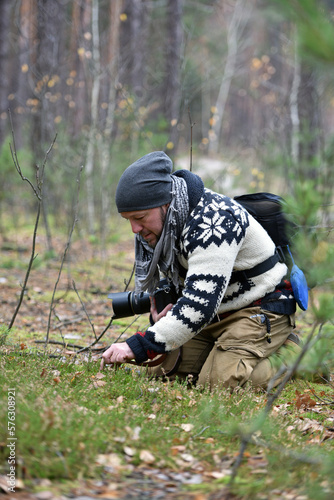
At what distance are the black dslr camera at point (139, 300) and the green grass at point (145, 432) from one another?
65 cm

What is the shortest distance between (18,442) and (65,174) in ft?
29.9

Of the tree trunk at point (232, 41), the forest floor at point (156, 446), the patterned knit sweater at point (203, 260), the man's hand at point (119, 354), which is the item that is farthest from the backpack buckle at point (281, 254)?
the tree trunk at point (232, 41)

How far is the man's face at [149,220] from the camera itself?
3.32 m

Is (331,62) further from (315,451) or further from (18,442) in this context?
(18,442)

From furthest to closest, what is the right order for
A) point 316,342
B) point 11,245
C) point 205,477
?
point 11,245 → point 205,477 → point 316,342

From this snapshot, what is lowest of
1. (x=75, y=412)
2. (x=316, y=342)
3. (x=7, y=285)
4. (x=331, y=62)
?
(x=7, y=285)

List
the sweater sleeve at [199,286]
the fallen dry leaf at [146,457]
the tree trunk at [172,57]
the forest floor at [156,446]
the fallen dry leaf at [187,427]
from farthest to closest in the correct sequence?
the tree trunk at [172,57]
the sweater sleeve at [199,286]
the fallen dry leaf at [187,427]
the fallen dry leaf at [146,457]
the forest floor at [156,446]

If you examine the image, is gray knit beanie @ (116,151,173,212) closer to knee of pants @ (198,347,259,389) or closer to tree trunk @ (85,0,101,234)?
knee of pants @ (198,347,259,389)

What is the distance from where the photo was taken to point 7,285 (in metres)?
6.71

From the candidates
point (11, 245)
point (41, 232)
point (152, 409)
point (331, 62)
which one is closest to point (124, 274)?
point (11, 245)

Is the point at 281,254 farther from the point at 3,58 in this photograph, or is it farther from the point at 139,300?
the point at 3,58

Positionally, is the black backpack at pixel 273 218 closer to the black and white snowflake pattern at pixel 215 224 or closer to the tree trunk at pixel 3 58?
the black and white snowflake pattern at pixel 215 224

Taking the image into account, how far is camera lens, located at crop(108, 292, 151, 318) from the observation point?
375cm

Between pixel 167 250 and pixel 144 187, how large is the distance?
1.47 feet
